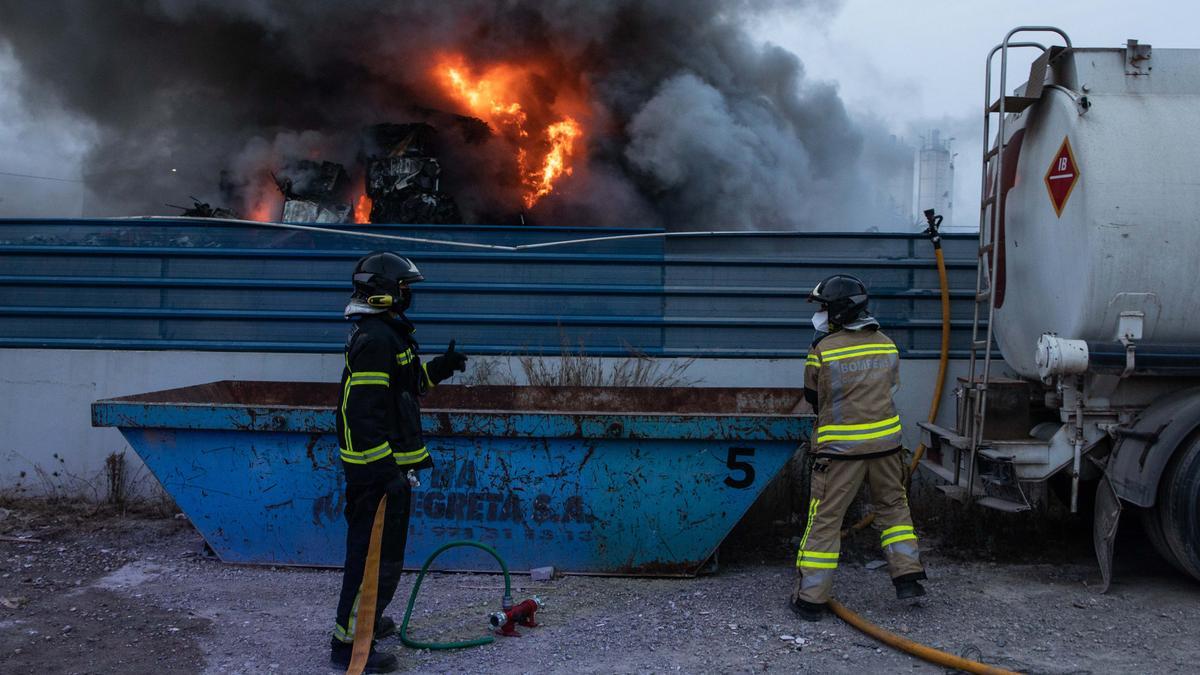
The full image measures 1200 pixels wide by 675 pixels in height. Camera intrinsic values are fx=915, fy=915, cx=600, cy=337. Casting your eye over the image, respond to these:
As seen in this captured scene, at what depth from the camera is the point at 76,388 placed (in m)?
6.64

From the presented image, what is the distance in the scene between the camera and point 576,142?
11.3 meters

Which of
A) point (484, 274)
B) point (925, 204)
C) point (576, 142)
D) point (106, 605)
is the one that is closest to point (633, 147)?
point (576, 142)

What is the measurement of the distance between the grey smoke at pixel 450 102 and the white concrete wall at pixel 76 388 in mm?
4974

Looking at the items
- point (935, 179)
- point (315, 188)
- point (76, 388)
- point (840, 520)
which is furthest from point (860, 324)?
point (935, 179)

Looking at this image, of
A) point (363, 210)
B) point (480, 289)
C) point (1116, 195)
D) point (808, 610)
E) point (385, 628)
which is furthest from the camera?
point (363, 210)

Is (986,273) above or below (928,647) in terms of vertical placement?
above

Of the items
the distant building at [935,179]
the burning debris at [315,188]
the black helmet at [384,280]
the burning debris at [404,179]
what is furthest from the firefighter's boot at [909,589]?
the distant building at [935,179]

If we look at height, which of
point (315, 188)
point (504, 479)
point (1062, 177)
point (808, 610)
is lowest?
point (808, 610)

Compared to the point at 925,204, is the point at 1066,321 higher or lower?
lower

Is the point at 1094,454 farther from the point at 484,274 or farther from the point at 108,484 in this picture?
the point at 108,484

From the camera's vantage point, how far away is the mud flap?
4.66 meters

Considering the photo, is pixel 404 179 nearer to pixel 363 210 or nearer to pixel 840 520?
pixel 363 210

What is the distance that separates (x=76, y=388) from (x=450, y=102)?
6131 mm

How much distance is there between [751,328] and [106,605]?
4.31 metres
